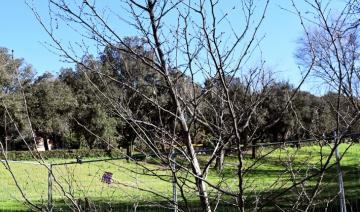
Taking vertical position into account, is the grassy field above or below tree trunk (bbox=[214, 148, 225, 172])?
below

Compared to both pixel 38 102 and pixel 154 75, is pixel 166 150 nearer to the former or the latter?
pixel 154 75

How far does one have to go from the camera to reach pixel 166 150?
2.24 m

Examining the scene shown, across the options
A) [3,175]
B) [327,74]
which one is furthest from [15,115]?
[327,74]

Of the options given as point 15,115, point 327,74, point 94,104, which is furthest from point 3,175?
point 327,74

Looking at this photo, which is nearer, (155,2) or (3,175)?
(155,2)

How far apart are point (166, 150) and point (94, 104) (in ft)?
133

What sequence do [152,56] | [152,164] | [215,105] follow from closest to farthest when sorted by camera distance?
[152,56] → [152,164] → [215,105]

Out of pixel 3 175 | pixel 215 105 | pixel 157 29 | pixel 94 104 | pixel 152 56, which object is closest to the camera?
pixel 157 29

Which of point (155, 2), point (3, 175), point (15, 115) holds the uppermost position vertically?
point (15, 115)

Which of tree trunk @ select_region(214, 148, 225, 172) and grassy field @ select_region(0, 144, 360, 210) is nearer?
tree trunk @ select_region(214, 148, 225, 172)

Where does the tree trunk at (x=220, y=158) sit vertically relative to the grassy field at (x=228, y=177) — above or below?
above

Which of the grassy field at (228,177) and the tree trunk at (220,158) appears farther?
the grassy field at (228,177)

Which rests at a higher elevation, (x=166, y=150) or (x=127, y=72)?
(x=127, y=72)

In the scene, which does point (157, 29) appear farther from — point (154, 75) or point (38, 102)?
point (38, 102)
